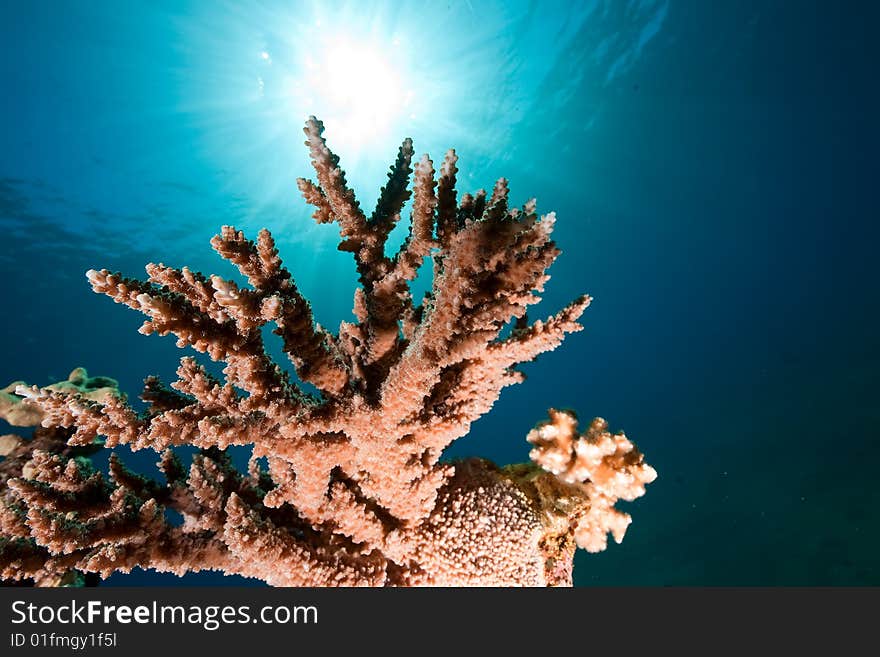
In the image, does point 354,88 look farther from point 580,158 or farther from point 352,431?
point 352,431

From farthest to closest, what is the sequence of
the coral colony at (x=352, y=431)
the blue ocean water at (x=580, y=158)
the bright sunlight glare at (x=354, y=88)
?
the bright sunlight glare at (x=354, y=88)
the blue ocean water at (x=580, y=158)
the coral colony at (x=352, y=431)

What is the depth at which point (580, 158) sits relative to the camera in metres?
41.1

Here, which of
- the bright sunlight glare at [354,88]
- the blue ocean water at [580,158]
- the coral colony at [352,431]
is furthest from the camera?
the bright sunlight glare at [354,88]

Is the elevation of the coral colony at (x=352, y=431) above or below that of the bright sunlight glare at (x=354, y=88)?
below

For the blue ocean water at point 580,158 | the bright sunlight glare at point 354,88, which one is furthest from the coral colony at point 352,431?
the bright sunlight glare at point 354,88

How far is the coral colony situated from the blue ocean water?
24521 mm

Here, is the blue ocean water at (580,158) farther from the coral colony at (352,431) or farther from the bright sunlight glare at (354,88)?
the coral colony at (352,431)

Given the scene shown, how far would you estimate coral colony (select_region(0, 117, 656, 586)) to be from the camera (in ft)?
6.06

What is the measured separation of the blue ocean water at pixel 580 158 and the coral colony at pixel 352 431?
80.4 feet

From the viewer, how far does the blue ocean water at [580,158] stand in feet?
77.0

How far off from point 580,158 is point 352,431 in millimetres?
44618

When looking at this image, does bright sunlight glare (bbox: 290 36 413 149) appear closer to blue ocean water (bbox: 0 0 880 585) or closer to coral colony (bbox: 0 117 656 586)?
blue ocean water (bbox: 0 0 880 585)

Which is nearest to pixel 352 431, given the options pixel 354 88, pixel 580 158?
pixel 354 88

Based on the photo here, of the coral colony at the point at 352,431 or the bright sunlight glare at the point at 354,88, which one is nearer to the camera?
the coral colony at the point at 352,431
